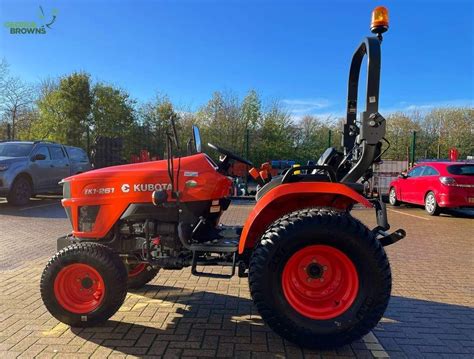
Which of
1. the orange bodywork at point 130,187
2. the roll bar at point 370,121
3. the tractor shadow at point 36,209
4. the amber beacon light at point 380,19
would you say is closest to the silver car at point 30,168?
the tractor shadow at point 36,209

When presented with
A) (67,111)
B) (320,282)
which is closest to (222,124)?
(67,111)

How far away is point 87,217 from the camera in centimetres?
373

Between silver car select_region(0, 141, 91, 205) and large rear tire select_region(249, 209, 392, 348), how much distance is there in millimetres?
9438

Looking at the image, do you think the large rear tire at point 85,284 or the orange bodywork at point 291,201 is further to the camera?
the large rear tire at point 85,284

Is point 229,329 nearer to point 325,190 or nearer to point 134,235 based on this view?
point 134,235

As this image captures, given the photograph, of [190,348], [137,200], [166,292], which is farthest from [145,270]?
[190,348]

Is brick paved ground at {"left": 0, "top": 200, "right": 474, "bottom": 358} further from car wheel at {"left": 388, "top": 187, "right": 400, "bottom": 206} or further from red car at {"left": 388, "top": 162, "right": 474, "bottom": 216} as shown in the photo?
car wheel at {"left": 388, "top": 187, "right": 400, "bottom": 206}

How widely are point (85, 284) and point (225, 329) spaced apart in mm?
1277

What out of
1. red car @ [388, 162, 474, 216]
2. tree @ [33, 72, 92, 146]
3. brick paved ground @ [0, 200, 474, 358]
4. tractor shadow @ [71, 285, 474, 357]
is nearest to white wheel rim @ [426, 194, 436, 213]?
red car @ [388, 162, 474, 216]

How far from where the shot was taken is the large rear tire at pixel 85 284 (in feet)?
11.2

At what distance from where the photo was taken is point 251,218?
10.9ft

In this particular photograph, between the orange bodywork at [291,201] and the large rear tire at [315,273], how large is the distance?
0.17m

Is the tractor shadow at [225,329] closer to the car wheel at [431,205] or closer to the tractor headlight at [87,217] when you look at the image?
the tractor headlight at [87,217]

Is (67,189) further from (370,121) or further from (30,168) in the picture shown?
(30,168)
